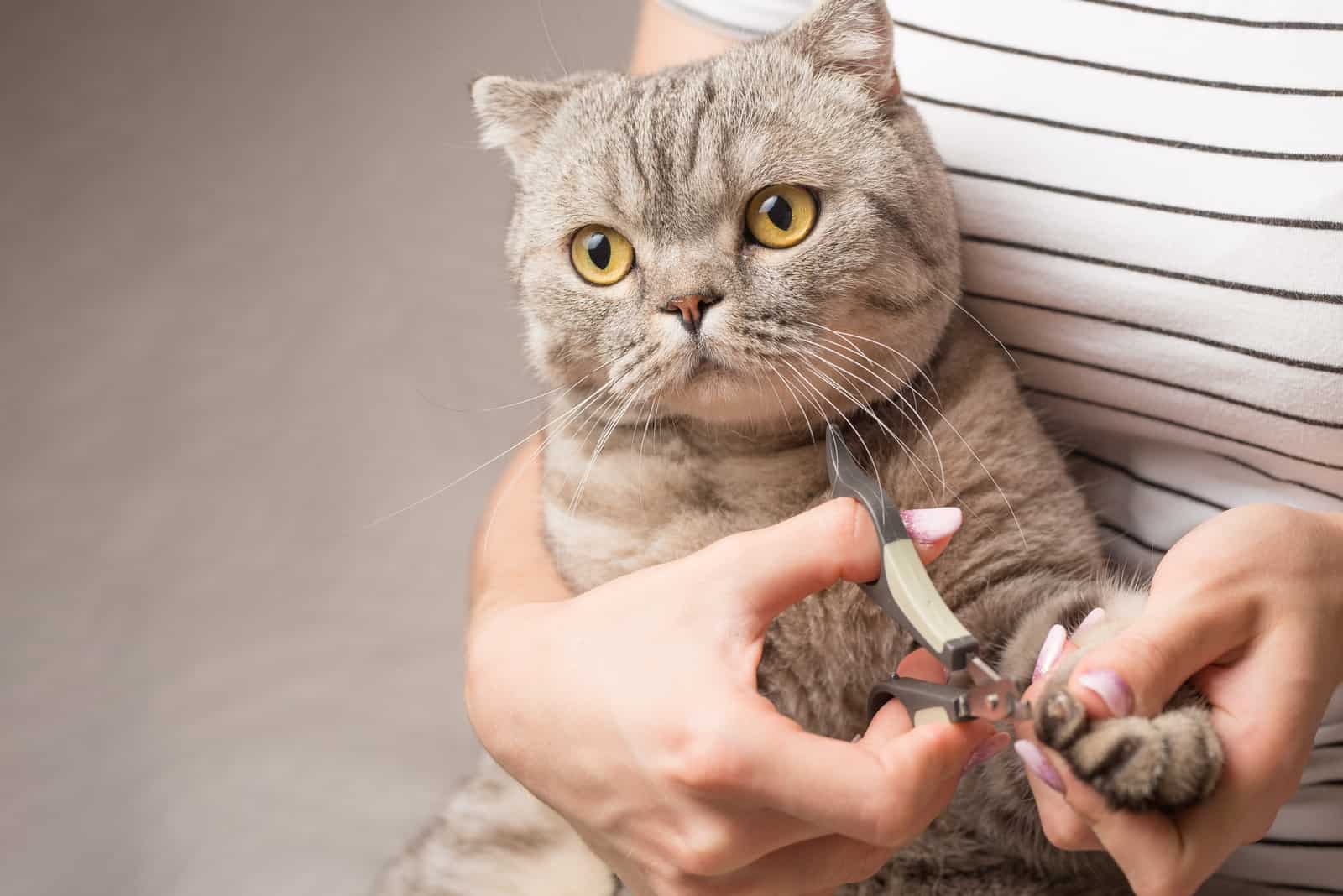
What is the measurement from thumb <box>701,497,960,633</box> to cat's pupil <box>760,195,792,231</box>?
24 cm

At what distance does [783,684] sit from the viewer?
982 millimetres

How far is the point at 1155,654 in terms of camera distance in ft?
2.39

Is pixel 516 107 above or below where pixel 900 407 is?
above

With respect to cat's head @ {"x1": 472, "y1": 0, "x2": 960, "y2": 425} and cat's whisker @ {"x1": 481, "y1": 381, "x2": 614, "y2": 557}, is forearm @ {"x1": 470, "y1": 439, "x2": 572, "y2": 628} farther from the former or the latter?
cat's head @ {"x1": 472, "y1": 0, "x2": 960, "y2": 425}

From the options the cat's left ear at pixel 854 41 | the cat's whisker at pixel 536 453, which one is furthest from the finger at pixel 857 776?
the cat's left ear at pixel 854 41

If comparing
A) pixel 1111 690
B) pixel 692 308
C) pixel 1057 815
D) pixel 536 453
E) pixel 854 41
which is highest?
pixel 854 41

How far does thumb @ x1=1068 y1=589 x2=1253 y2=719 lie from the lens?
0.70 meters

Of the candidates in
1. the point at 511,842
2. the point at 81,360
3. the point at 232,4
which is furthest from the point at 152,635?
the point at 232,4

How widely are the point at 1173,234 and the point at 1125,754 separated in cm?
50

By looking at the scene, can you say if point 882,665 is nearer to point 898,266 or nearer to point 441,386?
point 898,266

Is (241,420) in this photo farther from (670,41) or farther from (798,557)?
(798,557)

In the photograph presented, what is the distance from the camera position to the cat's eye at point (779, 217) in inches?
37.2

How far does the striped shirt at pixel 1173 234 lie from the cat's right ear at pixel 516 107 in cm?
34

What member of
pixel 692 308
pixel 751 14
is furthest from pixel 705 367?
pixel 751 14
